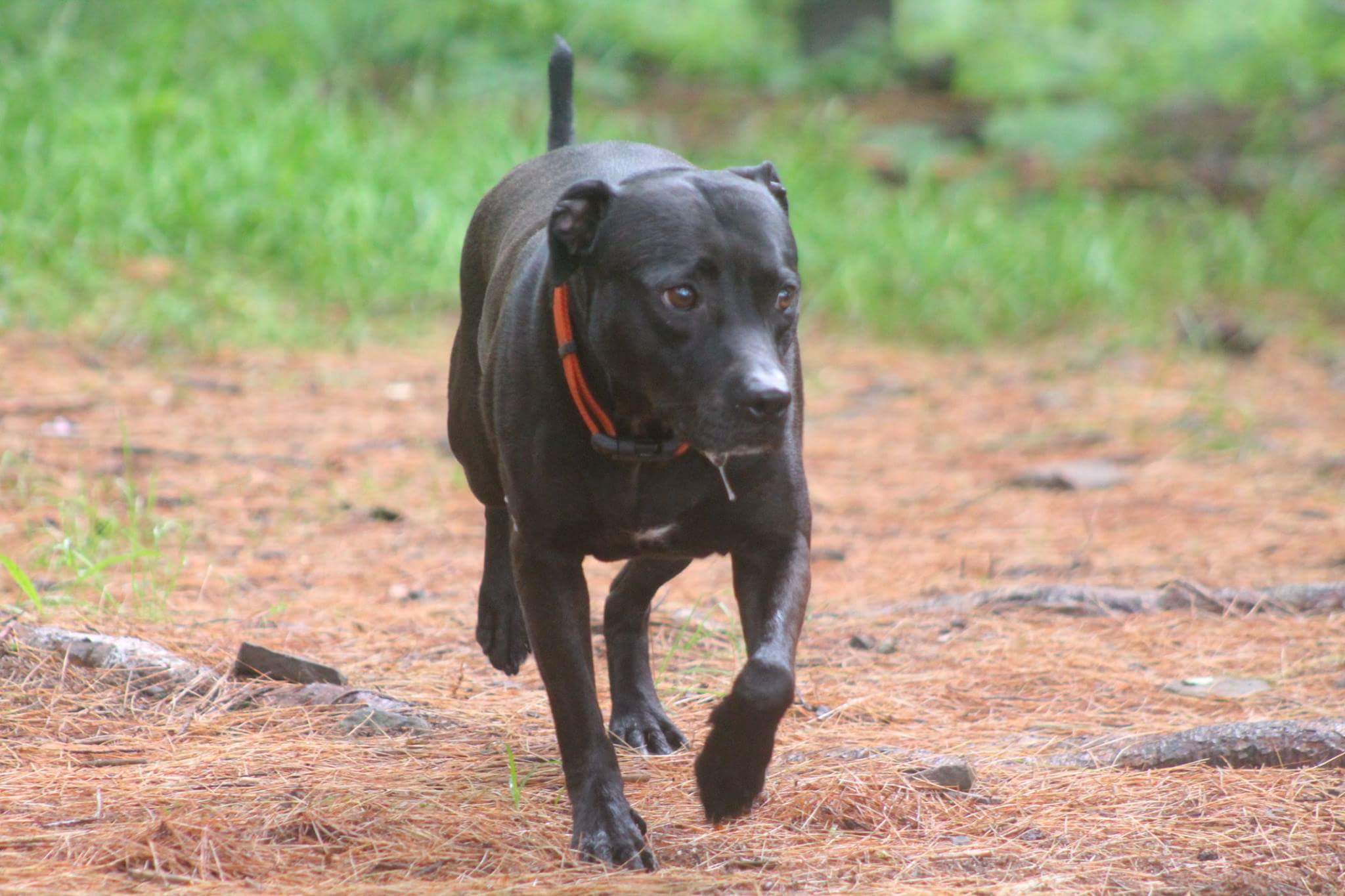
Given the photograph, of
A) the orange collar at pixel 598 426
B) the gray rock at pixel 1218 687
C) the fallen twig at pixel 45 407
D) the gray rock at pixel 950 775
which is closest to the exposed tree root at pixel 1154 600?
the gray rock at pixel 1218 687

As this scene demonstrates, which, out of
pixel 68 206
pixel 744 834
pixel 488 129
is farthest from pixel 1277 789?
pixel 488 129

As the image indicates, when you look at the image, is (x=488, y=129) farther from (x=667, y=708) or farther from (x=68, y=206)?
(x=667, y=708)

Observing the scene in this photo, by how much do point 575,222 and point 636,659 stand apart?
3.91 feet

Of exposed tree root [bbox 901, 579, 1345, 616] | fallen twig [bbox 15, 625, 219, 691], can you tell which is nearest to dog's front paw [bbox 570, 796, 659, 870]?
fallen twig [bbox 15, 625, 219, 691]

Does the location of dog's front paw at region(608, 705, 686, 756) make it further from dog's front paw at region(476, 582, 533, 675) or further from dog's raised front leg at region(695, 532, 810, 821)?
dog's raised front leg at region(695, 532, 810, 821)

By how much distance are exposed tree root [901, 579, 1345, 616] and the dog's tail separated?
1786 mm

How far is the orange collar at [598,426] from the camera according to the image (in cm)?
285

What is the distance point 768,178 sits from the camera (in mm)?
3186

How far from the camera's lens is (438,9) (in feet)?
40.2

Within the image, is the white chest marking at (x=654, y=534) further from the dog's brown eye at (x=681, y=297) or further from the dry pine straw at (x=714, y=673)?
the dry pine straw at (x=714, y=673)

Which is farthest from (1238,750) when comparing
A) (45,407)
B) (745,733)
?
(45,407)

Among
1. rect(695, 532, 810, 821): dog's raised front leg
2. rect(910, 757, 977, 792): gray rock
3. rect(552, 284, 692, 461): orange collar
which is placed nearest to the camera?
rect(695, 532, 810, 821): dog's raised front leg

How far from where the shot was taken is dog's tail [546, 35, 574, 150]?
4.26 meters

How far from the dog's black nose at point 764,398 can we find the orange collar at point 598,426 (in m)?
0.23
